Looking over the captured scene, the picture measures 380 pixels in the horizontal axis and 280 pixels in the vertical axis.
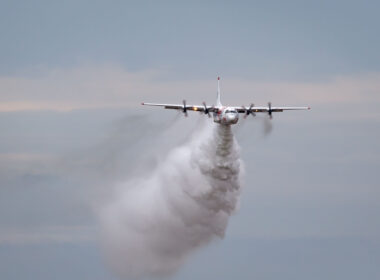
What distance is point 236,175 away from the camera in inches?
5866

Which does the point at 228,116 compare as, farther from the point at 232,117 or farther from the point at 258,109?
the point at 258,109

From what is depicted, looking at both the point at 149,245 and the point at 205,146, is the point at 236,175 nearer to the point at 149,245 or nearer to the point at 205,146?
the point at 205,146

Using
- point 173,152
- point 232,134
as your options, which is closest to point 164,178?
point 173,152

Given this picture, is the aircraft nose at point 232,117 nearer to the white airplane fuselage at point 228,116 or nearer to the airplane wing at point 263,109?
the white airplane fuselage at point 228,116

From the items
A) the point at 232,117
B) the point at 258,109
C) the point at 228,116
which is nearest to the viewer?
the point at 232,117

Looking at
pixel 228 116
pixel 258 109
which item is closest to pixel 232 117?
pixel 228 116

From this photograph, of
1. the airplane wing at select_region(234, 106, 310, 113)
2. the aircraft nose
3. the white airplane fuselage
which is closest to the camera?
the aircraft nose

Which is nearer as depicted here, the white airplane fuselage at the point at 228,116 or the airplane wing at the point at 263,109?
the white airplane fuselage at the point at 228,116

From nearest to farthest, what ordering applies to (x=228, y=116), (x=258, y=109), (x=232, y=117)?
(x=232, y=117) → (x=228, y=116) → (x=258, y=109)

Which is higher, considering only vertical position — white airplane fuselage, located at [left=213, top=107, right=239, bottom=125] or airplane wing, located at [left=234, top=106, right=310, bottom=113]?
airplane wing, located at [left=234, top=106, right=310, bottom=113]

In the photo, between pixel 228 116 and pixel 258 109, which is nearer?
pixel 228 116

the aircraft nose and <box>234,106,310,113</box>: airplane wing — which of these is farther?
<box>234,106,310,113</box>: airplane wing

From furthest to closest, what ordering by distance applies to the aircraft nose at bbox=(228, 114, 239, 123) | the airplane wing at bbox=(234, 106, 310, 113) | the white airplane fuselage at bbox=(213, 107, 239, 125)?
the airplane wing at bbox=(234, 106, 310, 113)
the white airplane fuselage at bbox=(213, 107, 239, 125)
the aircraft nose at bbox=(228, 114, 239, 123)

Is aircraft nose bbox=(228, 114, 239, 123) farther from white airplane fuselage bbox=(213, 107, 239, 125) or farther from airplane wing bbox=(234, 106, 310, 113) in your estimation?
airplane wing bbox=(234, 106, 310, 113)
